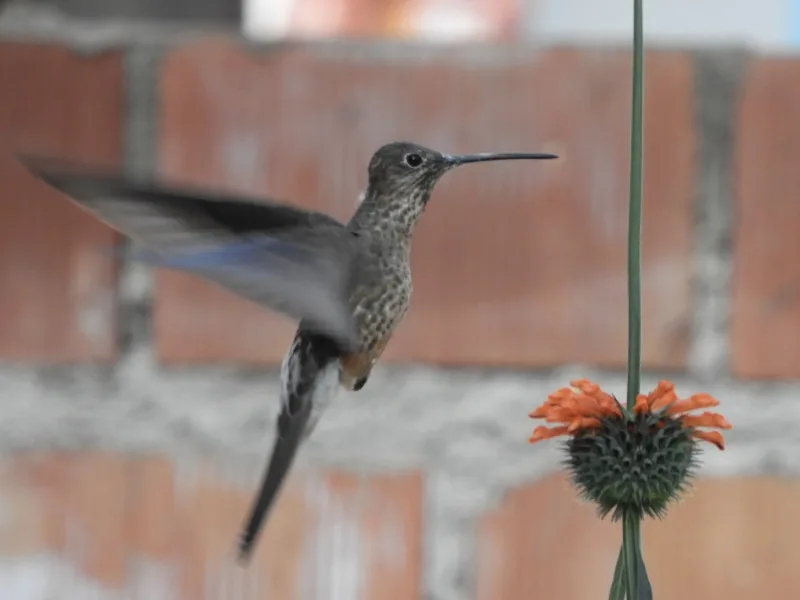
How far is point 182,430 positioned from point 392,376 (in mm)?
146

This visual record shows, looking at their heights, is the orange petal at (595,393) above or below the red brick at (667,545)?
above

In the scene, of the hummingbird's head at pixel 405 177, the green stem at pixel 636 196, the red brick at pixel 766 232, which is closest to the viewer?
the green stem at pixel 636 196

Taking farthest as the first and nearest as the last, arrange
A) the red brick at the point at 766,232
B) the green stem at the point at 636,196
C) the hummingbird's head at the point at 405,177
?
the red brick at the point at 766,232
the hummingbird's head at the point at 405,177
the green stem at the point at 636,196

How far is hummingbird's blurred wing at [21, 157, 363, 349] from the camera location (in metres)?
0.35

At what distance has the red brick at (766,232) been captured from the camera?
2.49 ft

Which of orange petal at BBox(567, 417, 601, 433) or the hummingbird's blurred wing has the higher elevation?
the hummingbird's blurred wing

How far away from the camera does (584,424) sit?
369 millimetres

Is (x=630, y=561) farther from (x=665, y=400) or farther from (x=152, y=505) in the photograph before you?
(x=152, y=505)

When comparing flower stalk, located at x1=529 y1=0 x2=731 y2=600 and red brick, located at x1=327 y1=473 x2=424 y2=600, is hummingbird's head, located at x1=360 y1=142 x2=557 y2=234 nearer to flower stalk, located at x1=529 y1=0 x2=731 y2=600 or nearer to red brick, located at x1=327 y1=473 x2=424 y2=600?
flower stalk, located at x1=529 y1=0 x2=731 y2=600

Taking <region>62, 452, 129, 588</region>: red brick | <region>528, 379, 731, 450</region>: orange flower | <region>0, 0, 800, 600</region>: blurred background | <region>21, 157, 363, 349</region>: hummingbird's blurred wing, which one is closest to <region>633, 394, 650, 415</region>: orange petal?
<region>528, 379, 731, 450</region>: orange flower

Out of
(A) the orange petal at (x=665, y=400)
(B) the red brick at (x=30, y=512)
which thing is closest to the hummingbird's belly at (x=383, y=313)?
(A) the orange petal at (x=665, y=400)

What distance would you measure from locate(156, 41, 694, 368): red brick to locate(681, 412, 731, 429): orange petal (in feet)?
1.20

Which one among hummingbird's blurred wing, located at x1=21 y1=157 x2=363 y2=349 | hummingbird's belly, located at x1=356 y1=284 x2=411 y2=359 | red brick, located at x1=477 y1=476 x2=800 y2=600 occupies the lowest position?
red brick, located at x1=477 y1=476 x2=800 y2=600

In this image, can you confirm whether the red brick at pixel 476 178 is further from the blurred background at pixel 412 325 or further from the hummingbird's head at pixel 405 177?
the hummingbird's head at pixel 405 177
